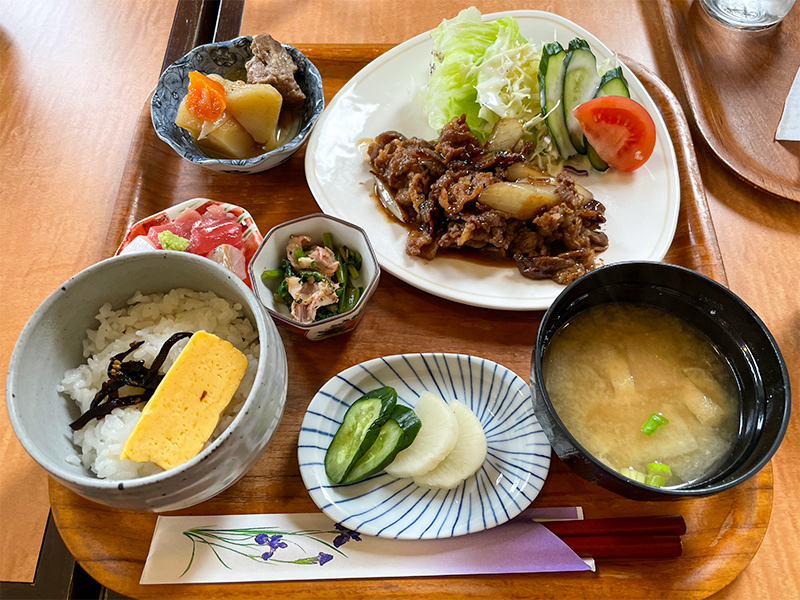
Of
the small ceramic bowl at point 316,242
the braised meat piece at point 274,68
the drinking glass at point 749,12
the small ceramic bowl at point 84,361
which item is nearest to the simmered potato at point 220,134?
the braised meat piece at point 274,68

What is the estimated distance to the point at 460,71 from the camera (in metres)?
2.25

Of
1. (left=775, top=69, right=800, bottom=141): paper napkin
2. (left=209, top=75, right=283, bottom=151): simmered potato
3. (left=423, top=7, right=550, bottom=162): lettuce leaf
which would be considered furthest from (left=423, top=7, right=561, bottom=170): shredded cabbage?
(left=775, top=69, right=800, bottom=141): paper napkin

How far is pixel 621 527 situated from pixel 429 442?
0.53 m

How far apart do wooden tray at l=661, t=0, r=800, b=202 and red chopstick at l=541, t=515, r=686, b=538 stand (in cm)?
138

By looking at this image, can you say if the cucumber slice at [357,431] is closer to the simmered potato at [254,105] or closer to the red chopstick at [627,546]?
the red chopstick at [627,546]

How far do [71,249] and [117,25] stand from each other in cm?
146

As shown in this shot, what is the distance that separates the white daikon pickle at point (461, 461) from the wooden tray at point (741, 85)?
1.53 m

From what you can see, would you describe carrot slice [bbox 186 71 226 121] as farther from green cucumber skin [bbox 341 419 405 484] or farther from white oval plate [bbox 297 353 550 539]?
green cucumber skin [bbox 341 419 405 484]

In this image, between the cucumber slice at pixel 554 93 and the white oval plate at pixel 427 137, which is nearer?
the white oval plate at pixel 427 137

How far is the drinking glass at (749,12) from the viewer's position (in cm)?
249

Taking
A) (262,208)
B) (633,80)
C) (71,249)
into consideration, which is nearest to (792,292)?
(633,80)

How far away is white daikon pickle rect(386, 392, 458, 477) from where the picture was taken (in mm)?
1366

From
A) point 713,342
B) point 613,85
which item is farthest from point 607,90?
point 713,342

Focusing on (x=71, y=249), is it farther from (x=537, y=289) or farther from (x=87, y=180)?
(x=537, y=289)
